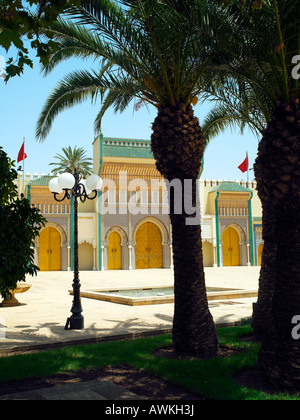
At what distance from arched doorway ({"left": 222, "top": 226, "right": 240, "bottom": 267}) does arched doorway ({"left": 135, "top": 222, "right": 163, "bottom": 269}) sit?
5.62 metres

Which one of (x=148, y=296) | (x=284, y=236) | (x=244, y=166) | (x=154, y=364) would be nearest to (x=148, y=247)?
(x=244, y=166)

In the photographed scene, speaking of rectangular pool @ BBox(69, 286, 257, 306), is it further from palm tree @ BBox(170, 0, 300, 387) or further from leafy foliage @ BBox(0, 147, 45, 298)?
palm tree @ BBox(170, 0, 300, 387)

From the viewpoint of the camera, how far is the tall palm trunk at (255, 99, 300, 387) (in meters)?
4.77

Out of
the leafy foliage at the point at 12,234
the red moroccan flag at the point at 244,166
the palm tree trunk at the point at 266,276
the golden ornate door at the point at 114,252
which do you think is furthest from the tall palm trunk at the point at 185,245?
the red moroccan flag at the point at 244,166

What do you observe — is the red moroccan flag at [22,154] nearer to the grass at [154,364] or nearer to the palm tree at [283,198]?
the grass at [154,364]

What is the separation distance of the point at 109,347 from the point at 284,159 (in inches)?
154

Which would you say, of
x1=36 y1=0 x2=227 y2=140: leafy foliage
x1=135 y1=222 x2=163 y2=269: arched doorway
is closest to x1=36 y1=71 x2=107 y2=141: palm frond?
x1=36 y1=0 x2=227 y2=140: leafy foliage

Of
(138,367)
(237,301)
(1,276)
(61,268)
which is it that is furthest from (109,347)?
(61,268)

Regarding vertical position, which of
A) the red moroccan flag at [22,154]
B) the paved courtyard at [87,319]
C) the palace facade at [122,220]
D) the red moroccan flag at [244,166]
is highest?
the red moroccan flag at [22,154]

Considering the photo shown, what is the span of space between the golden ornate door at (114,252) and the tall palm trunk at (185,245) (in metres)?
25.4

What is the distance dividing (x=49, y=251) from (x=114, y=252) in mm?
4667

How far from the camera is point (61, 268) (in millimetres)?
30359

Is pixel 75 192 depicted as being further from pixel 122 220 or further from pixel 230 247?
pixel 230 247

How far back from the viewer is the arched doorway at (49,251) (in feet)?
98.9
